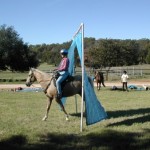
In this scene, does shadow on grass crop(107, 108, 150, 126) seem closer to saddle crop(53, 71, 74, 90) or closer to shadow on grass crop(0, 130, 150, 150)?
shadow on grass crop(0, 130, 150, 150)

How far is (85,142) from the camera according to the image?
415 inches

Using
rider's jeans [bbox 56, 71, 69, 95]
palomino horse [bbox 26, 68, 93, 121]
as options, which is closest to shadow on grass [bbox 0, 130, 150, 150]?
rider's jeans [bbox 56, 71, 69, 95]

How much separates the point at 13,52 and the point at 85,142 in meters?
47.9

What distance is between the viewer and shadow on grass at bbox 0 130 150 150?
32.5 feet

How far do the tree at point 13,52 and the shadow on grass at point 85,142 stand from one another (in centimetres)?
4540

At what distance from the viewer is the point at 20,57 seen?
57.9 metres

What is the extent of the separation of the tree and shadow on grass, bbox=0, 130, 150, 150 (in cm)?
4540

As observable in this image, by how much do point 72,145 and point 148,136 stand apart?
224 centimetres

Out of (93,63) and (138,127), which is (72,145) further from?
(93,63)

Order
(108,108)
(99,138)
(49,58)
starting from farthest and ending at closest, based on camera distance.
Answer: (49,58)
(108,108)
(99,138)

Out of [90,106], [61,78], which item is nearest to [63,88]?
[61,78]

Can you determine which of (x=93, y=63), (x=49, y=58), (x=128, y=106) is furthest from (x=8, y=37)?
(x=49, y=58)

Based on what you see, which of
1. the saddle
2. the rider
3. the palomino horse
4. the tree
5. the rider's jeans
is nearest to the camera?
the rider

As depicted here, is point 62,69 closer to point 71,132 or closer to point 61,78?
point 61,78
